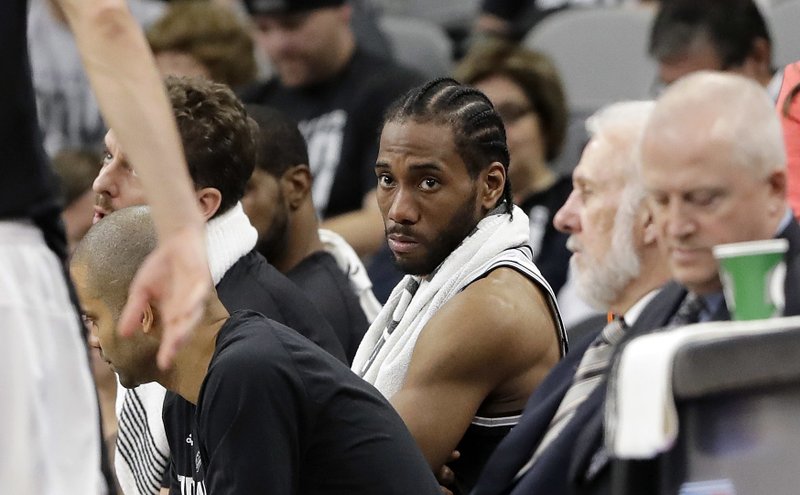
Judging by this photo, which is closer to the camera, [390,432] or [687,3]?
[390,432]

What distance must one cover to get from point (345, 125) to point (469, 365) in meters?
2.71

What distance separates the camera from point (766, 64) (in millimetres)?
5242

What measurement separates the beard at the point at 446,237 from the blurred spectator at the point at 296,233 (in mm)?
553

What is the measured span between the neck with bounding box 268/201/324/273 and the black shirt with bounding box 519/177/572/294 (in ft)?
4.22

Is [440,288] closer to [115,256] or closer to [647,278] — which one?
[647,278]

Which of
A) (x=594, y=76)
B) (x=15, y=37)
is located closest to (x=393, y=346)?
(x=15, y=37)

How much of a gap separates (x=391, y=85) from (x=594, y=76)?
144cm

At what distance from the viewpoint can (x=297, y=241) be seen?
434 centimetres

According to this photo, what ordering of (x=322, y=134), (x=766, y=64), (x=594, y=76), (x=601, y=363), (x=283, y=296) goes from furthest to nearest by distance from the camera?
(x=594, y=76) < (x=322, y=134) < (x=766, y=64) < (x=283, y=296) < (x=601, y=363)

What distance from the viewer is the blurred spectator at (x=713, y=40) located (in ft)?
17.0

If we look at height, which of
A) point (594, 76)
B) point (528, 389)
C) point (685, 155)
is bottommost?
point (594, 76)

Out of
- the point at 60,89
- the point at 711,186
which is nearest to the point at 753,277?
the point at 711,186

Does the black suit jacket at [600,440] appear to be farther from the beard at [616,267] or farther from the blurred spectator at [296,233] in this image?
the blurred spectator at [296,233]

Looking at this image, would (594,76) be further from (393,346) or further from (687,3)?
(393,346)
